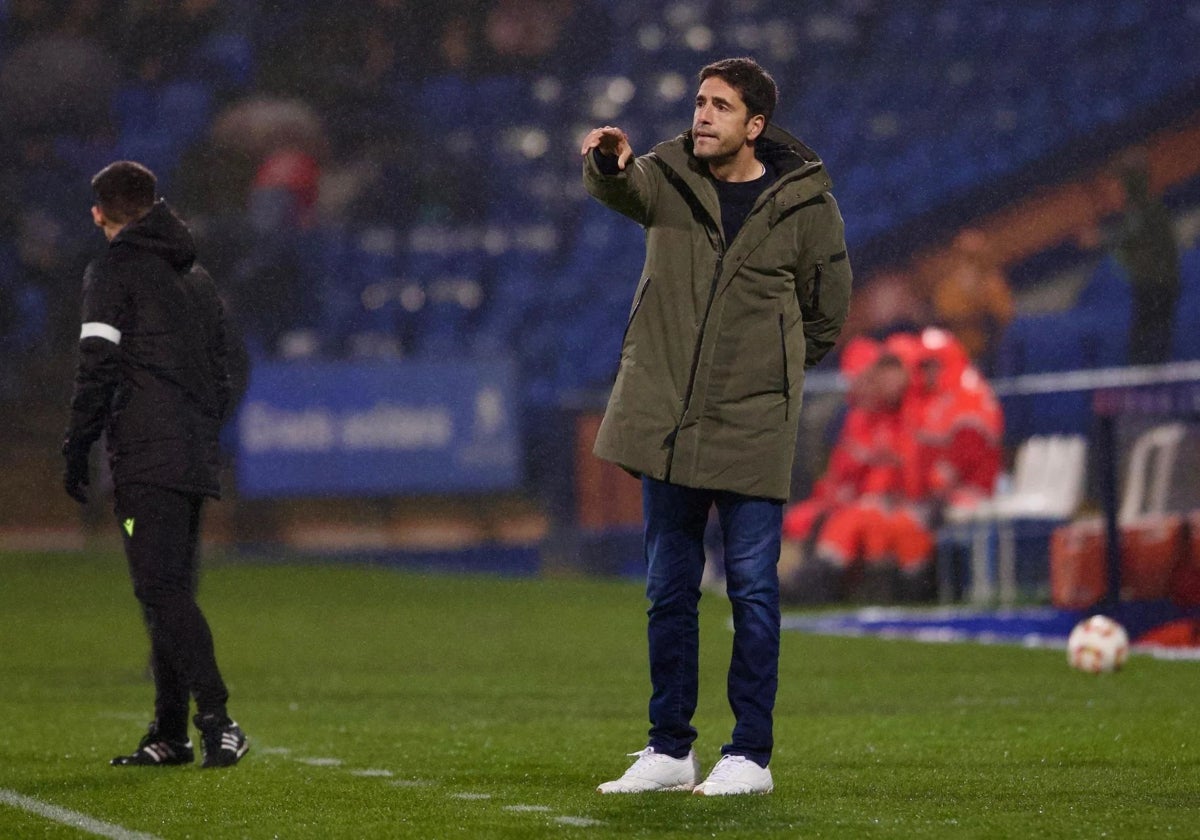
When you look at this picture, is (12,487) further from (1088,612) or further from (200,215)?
(1088,612)

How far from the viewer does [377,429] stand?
16.5 m

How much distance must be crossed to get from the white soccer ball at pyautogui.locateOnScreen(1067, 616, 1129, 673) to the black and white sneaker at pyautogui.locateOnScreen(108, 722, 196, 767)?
3591 millimetres

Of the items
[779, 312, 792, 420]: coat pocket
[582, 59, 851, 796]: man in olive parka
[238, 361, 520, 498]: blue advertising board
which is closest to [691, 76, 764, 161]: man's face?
[582, 59, 851, 796]: man in olive parka

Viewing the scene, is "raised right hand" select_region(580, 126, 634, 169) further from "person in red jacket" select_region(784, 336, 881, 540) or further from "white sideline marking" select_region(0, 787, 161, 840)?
"person in red jacket" select_region(784, 336, 881, 540)

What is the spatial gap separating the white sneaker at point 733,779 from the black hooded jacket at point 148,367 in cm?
145

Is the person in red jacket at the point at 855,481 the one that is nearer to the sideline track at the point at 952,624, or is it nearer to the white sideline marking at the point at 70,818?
the sideline track at the point at 952,624

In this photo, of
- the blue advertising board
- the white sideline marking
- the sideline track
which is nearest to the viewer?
the white sideline marking

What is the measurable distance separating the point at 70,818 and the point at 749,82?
1.82 m

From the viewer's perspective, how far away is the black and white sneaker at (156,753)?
481 centimetres

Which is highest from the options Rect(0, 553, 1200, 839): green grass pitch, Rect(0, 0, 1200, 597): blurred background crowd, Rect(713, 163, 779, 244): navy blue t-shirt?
Rect(0, 0, 1200, 597): blurred background crowd

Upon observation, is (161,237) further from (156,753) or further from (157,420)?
(156,753)

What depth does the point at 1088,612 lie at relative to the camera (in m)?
9.80

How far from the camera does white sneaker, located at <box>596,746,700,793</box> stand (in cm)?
396

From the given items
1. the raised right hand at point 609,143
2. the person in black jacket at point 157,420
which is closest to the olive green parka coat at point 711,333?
the raised right hand at point 609,143
